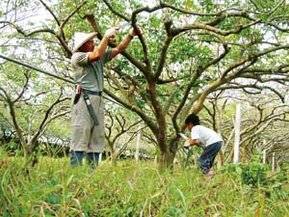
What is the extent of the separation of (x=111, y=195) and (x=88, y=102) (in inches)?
81.1

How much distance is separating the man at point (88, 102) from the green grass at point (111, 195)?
1.39 meters

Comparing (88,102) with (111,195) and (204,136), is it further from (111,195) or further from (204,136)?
(204,136)

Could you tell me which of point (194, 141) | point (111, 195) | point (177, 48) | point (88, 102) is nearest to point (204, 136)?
point (194, 141)

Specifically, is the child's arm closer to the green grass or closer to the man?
the man

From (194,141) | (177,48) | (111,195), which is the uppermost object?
(177,48)

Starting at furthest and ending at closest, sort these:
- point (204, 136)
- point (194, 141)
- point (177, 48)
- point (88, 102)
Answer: point (177, 48), point (204, 136), point (194, 141), point (88, 102)

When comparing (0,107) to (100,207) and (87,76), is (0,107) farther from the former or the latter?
(100,207)

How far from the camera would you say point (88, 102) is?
4.43m

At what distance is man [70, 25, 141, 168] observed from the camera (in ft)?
14.4

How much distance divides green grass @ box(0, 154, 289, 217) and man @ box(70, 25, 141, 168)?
139 cm

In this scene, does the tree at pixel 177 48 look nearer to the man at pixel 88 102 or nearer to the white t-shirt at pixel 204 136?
the white t-shirt at pixel 204 136

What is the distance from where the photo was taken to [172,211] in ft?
7.11

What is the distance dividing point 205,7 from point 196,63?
2.40 m

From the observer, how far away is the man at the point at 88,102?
4.40m
